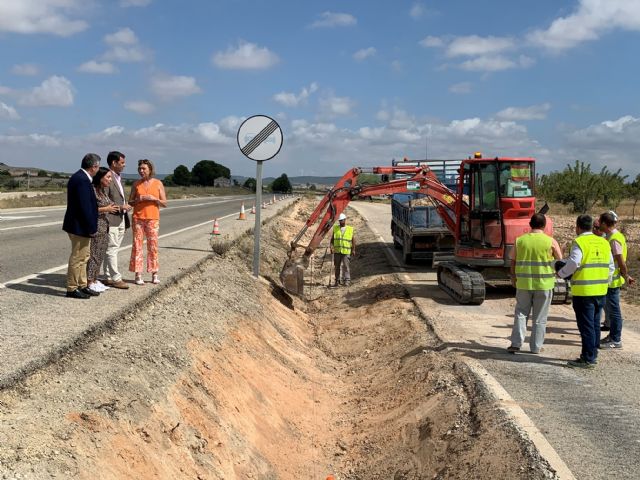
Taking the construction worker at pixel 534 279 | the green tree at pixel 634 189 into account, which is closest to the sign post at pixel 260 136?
the construction worker at pixel 534 279

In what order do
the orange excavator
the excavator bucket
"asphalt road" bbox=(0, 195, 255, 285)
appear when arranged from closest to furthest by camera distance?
"asphalt road" bbox=(0, 195, 255, 285)
the orange excavator
the excavator bucket

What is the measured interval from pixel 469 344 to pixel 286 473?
143 inches

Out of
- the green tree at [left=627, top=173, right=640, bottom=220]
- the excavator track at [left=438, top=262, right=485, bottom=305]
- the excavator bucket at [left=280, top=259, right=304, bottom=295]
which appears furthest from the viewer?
the green tree at [left=627, top=173, right=640, bottom=220]

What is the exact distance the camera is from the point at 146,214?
8.04m

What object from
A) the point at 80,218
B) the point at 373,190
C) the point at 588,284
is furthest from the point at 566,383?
the point at 373,190

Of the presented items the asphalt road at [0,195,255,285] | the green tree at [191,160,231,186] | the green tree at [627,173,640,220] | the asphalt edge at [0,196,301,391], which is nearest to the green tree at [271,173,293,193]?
the green tree at [191,160,231,186]

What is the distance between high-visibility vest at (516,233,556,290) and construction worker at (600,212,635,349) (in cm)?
106

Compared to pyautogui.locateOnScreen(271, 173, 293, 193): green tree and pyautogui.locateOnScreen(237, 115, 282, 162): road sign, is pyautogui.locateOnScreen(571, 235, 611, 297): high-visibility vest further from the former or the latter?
pyautogui.locateOnScreen(271, 173, 293, 193): green tree

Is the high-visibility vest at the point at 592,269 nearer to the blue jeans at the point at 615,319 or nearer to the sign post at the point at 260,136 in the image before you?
the blue jeans at the point at 615,319

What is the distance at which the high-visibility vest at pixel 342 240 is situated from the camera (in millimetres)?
14430

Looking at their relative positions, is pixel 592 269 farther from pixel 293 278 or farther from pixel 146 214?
pixel 293 278

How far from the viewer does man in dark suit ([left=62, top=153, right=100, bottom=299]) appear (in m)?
6.47

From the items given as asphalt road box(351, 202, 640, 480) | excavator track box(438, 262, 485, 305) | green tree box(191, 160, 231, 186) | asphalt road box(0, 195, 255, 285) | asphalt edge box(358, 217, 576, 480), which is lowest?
asphalt road box(351, 202, 640, 480)

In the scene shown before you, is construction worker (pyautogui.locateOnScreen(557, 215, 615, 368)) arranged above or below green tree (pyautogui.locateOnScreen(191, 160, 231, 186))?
below
